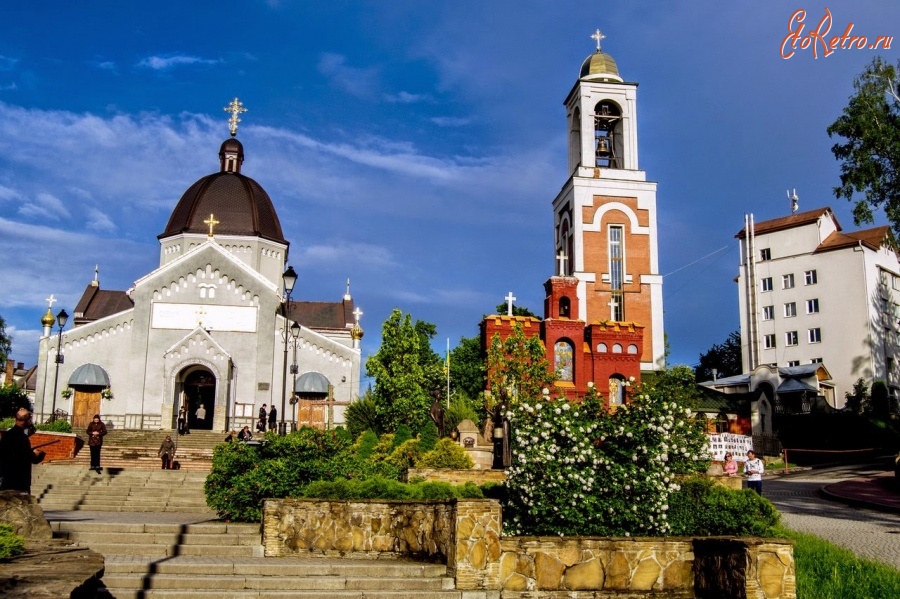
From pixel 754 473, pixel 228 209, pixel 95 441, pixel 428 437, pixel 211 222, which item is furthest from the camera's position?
pixel 228 209

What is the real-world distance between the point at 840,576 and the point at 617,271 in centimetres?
4107

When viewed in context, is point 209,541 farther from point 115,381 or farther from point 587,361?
point 587,361

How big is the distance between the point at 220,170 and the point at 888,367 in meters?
46.2

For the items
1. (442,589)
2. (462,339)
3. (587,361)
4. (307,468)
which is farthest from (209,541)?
(462,339)

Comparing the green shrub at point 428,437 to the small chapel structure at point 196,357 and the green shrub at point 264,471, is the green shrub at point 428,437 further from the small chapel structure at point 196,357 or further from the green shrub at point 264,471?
the small chapel structure at point 196,357

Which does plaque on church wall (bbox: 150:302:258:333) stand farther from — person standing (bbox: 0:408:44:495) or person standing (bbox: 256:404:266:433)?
person standing (bbox: 0:408:44:495)

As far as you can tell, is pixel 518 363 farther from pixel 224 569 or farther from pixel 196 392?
pixel 224 569

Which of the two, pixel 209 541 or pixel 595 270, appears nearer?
pixel 209 541

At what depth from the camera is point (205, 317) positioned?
41.9 metres

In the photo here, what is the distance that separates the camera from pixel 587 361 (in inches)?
1804

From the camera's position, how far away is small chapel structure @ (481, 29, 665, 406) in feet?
151

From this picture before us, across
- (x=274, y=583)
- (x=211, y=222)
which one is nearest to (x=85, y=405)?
(x=211, y=222)

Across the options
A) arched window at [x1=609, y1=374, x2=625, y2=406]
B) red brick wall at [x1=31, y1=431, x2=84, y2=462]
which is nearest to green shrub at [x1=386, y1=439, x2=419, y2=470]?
red brick wall at [x1=31, y1=431, x2=84, y2=462]

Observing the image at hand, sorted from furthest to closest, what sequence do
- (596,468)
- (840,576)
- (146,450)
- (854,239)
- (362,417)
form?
(854,239) → (362,417) → (146,450) → (596,468) → (840,576)
